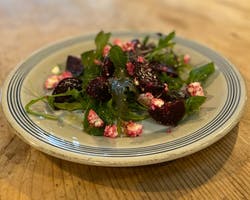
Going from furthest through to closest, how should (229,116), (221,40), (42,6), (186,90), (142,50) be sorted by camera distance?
(42,6) < (221,40) < (142,50) < (186,90) < (229,116)

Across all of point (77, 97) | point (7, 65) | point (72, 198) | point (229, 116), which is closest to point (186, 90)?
point (229, 116)

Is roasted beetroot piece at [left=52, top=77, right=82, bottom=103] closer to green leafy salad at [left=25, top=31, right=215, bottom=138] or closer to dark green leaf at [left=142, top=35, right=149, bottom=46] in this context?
green leafy salad at [left=25, top=31, right=215, bottom=138]

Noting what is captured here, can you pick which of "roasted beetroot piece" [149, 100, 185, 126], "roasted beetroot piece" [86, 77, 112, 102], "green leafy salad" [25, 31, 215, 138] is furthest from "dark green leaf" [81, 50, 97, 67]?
"roasted beetroot piece" [149, 100, 185, 126]

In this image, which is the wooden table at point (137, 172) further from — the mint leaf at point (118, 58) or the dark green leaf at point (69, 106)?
A: the mint leaf at point (118, 58)

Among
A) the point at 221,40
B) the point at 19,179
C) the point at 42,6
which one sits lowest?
the point at 42,6

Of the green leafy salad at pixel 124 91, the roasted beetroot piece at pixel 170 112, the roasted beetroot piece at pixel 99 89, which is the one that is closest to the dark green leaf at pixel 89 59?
the green leafy salad at pixel 124 91

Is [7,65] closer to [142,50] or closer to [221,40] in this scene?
[142,50]
